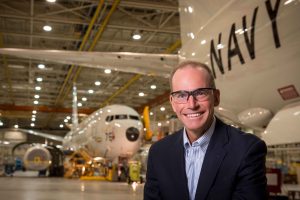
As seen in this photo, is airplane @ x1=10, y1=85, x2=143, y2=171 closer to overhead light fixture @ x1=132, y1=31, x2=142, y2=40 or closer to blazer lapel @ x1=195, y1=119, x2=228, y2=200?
overhead light fixture @ x1=132, y1=31, x2=142, y2=40

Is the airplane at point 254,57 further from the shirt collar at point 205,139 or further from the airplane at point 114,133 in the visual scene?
the airplane at point 114,133

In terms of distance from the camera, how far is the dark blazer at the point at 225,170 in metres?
1.80

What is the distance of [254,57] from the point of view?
4652 millimetres

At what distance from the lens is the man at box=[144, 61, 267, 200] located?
1812mm

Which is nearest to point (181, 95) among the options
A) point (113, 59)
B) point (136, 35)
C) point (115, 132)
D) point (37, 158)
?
point (113, 59)

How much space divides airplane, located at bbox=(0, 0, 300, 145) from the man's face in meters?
2.34

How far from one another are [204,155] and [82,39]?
18.5 metres

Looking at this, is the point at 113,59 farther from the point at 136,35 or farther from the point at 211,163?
the point at 136,35

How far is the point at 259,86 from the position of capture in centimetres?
476

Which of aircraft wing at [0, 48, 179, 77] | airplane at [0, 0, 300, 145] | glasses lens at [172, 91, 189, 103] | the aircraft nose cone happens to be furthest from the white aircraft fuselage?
glasses lens at [172, 91, 189, 103]

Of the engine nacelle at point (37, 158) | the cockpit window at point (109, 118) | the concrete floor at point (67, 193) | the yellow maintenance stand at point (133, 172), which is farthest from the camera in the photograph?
the engine nacelle at point (37, 158)

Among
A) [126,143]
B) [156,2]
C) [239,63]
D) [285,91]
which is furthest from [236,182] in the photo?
[126,143]

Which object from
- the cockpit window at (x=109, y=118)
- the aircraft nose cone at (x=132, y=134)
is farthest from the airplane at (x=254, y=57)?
the cockpit window at (x=109, y=118)

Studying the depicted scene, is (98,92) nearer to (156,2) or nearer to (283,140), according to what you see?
(156,2)
